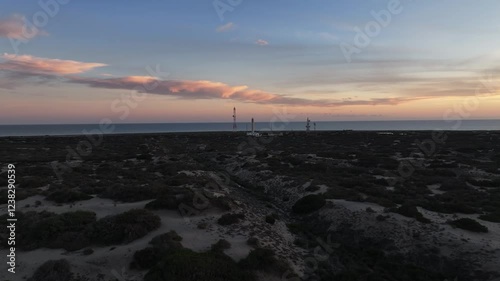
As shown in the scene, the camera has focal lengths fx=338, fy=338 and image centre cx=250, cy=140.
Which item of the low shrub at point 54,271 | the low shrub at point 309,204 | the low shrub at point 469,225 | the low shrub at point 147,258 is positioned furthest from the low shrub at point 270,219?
the low shrub at point 54,271

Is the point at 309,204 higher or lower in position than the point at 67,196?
lower

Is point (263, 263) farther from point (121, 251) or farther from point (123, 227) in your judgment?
point (123, 227)

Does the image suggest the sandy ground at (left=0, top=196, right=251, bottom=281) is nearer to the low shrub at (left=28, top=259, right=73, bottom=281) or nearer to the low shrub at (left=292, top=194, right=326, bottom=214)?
the low shrub at (left=28, top=259, right=73, bottom=281)

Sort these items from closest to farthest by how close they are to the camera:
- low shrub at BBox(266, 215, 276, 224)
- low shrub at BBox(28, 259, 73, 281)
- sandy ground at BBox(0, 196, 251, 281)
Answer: low shrub at BBox(28, 259, 73, 281) → sandy ground at BBox(0, 196, 251, 281) → low shrub at BBox(266, 215, 276, 224)

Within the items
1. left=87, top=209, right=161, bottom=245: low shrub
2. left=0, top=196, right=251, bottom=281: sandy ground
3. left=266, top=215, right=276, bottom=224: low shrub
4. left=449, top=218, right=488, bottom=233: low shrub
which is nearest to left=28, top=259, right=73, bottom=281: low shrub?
left=0, top=196, right=251, bottom=281: sandy ground

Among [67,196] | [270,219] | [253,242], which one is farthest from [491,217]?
[67,196]

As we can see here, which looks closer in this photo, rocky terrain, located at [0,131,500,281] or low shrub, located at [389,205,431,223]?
rocky terrain, located at [0,131,500,281]

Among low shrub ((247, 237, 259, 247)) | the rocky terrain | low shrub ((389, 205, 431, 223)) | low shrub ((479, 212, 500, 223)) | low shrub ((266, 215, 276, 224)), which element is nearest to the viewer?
the rocky terrain

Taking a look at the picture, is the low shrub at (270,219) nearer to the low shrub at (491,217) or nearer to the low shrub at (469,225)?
the low shrub at (469,225)

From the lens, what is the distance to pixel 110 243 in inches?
→ 658

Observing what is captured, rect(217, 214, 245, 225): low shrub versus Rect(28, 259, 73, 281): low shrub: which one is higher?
Rect(217, 214, 245, 225): low shrub

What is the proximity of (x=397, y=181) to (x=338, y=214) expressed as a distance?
43.2ft

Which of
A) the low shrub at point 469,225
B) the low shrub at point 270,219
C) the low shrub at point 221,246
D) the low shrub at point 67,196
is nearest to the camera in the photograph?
the low shrub at point 221,246

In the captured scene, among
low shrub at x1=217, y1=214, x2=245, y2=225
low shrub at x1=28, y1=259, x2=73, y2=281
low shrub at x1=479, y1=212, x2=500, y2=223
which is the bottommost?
low shrub at x1=28, y1=259, x2=73, y2=281
